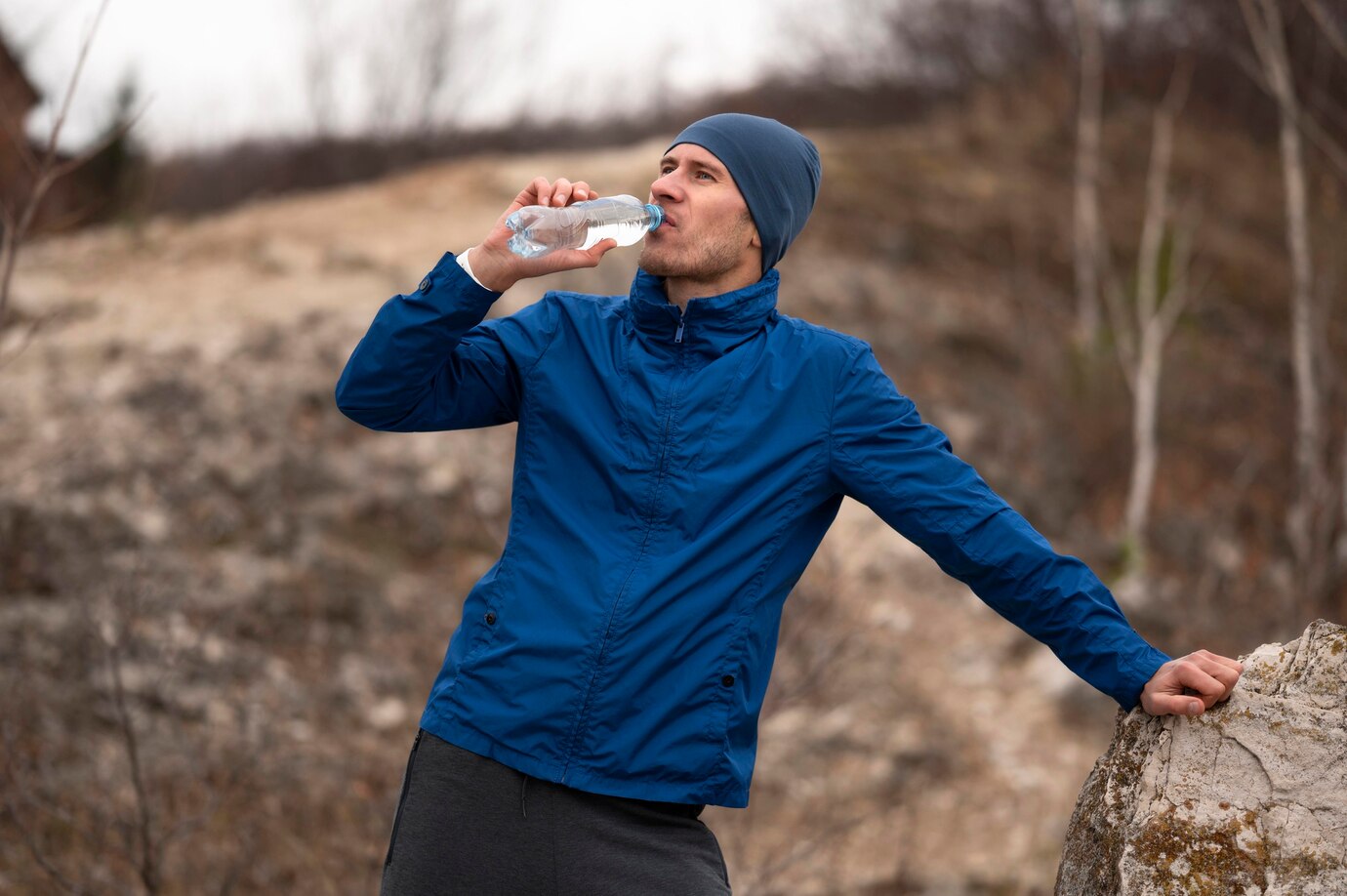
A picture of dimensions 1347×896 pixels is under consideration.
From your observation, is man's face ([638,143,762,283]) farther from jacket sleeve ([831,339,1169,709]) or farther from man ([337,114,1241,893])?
jacket sleeve ([831,339,1169,709])

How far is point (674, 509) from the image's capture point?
212cm

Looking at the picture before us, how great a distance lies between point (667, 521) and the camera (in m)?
2.13

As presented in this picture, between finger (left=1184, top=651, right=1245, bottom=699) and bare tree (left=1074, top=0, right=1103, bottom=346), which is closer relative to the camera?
finger (left=1184, top=651, right=1245, bottom=699)

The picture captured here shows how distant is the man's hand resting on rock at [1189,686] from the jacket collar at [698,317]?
94 cm

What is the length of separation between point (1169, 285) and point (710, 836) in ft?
28.6

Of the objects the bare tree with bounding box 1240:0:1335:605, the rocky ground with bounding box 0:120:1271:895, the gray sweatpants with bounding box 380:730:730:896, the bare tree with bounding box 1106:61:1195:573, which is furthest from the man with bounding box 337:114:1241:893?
the bare tree with bounding box 1106:61:1195:573

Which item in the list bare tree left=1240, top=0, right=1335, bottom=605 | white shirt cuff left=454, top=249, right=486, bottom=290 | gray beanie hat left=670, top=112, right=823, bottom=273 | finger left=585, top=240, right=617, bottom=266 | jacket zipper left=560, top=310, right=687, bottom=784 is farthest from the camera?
bare tree left=1240, top=0, right=1335, bottom=605

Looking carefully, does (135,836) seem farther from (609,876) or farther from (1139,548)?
(1139,548)

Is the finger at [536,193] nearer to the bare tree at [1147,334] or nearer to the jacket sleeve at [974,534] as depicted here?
the jacket sleeve at [974,534]

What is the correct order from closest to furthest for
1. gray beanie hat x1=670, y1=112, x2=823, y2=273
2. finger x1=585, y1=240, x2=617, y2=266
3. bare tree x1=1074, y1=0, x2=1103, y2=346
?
1. finger x1=585, y1=240, x2=617, y2=266
2. gray beanie hat x1=670, y1=112, x2=823, y2=273
3. bare tree x1=1074, y1=0, x2=1103, y2=346

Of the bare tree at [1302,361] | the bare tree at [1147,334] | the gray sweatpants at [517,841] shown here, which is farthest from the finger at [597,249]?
the bare tree at [1147,334]

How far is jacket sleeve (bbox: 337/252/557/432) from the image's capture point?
6.89 feet

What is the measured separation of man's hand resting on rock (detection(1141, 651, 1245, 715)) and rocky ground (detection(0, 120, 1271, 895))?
8.41ft

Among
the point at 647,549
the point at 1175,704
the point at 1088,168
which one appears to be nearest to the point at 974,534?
the point at 1175,704
